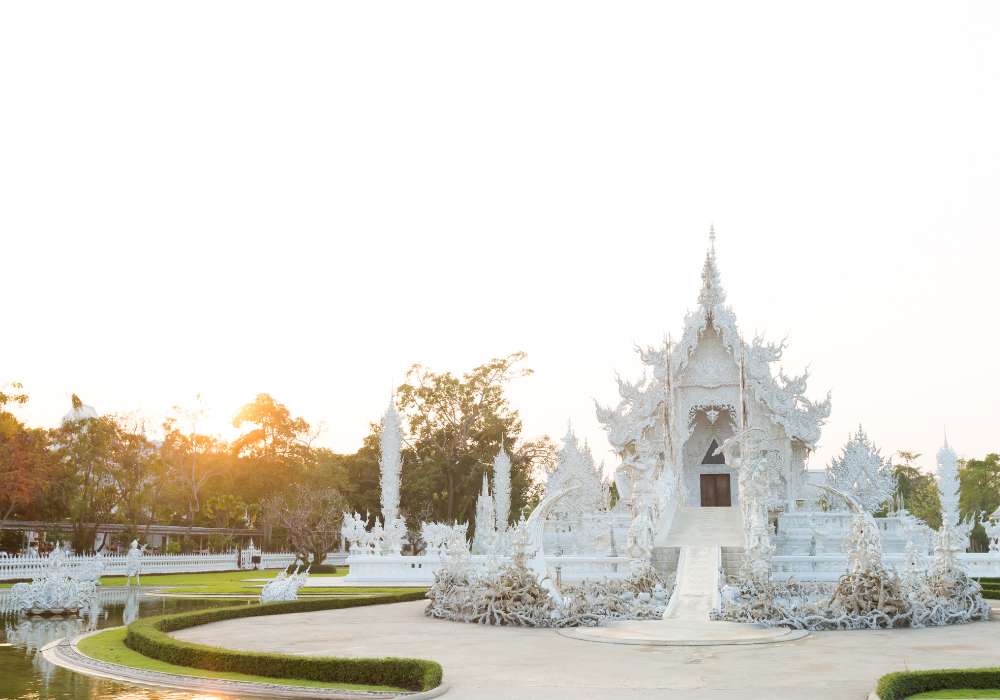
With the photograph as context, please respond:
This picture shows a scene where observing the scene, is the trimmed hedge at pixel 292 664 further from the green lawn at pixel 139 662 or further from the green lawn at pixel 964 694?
the green lawn at pixel 964 694

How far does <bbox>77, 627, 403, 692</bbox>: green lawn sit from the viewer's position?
1044 centimetres

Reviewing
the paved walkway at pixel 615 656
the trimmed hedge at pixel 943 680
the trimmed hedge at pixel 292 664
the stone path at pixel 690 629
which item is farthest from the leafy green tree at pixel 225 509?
the trimmed hedge at pixel 943 680

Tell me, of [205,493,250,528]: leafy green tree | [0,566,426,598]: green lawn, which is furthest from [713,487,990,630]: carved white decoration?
[205,493,250,528]: leafy green tree

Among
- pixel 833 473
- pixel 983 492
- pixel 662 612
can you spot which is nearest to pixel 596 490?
pixel 833 473

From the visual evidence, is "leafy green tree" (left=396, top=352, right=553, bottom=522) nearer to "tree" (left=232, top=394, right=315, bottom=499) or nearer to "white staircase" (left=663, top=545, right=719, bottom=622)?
"tree" (left=232, top=394, right=315, bottom=499)

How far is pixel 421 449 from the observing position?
53906 millimetres

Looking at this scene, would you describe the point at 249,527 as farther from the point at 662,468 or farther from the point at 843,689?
the point at 843,689

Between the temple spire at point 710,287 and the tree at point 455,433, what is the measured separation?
22403mm

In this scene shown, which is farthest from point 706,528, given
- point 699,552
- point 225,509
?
point 225,509

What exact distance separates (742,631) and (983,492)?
50637mm

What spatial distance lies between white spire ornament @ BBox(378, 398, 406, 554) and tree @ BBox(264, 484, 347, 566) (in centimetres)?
949

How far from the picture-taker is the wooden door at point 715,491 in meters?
33.5

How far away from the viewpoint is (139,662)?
39.6 feet

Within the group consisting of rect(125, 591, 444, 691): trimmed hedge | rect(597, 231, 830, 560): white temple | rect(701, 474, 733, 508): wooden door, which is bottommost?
rect(125, 591, 444, 691): trimmed hedge
